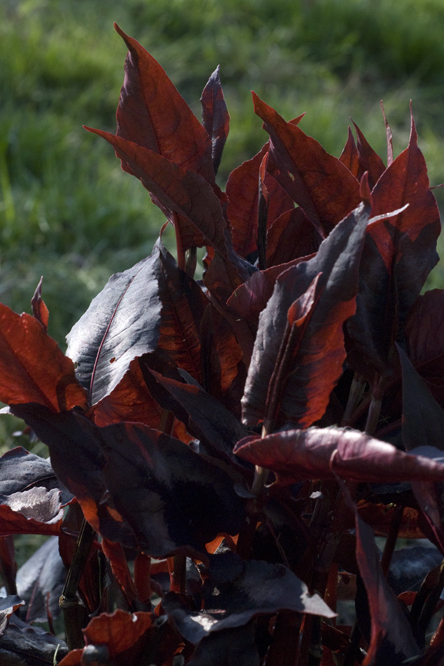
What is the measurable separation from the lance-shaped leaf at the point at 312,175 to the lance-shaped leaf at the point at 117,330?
125 mm

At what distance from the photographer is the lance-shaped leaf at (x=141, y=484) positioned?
488mm

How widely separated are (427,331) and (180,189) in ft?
0.74

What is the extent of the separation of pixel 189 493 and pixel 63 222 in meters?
2.52

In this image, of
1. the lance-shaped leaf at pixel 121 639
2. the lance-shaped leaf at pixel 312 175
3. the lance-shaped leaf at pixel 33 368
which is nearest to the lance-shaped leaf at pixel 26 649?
the lance-shaped leaf at pixel 121 639

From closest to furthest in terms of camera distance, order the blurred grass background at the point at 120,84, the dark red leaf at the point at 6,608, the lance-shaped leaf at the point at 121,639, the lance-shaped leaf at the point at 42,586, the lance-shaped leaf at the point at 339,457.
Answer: the lance-shaped leaf at the point at 339,457 → the lance-shaped leaf at the point at 121,639 → the dark red leaf at the point at 6,608 → the lance-shaped leaf at the point at 42,586 → the blurred grass background at the point at 120,84

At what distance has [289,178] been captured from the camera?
0.58 metres

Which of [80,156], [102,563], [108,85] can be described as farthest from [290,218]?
[108,85]

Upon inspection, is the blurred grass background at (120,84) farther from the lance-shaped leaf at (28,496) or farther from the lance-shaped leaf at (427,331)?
the lance-shaped leaf at (427,331)

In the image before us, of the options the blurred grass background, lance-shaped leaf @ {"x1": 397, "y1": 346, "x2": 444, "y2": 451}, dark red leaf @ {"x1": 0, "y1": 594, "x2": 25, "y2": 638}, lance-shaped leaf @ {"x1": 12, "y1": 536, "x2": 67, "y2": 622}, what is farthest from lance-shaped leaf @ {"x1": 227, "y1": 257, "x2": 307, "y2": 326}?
the blurred grass background

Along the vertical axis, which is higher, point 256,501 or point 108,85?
point 108,85

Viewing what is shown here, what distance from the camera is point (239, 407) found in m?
0.60

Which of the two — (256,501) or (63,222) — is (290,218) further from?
(63,222)

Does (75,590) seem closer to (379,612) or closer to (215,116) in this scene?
(379,612)

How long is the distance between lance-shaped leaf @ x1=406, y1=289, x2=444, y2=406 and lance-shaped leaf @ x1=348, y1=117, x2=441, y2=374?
0.07 feet
